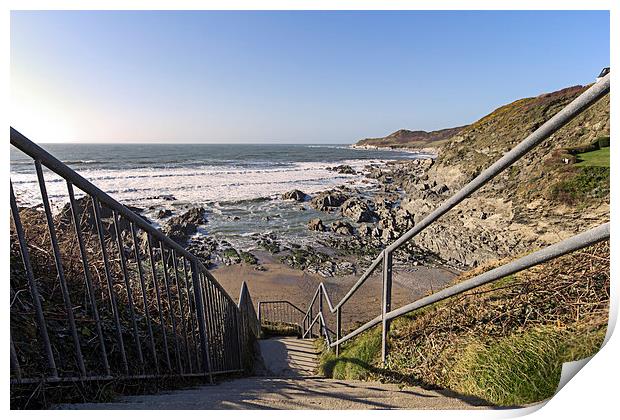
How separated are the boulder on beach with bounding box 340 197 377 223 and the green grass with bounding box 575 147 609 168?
10.4 metres

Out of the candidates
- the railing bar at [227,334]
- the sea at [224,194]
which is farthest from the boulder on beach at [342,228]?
the railing bar at [227,334]

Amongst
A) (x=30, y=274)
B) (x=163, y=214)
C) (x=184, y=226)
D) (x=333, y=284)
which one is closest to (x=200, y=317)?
(x=30, y=274)

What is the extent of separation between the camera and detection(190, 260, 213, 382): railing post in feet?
9.78

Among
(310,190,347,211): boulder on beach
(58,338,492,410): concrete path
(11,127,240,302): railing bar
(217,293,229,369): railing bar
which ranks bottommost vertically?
(310,190,347,211): boulder on beach

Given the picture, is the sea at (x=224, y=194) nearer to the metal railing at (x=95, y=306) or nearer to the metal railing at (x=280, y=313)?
the metal railing at (x=280, y=313)

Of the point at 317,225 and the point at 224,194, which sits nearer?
the point at 317,225

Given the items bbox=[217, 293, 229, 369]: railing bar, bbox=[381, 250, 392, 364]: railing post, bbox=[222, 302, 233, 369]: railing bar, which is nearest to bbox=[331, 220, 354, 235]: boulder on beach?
bbox=[222, 302, 233, 369]: railing bar

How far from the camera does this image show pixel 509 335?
242 centimetres

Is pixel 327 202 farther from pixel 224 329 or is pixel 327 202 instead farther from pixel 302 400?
pixel 302 400

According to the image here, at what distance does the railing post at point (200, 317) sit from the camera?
9.78ft

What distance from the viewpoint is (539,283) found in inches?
110

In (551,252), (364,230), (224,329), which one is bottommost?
(364,230)

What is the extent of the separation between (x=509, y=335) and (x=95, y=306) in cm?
274

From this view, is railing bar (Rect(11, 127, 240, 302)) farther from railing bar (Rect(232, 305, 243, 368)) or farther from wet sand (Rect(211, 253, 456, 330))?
wet sand (Rect(211, 253, 456, 330))
